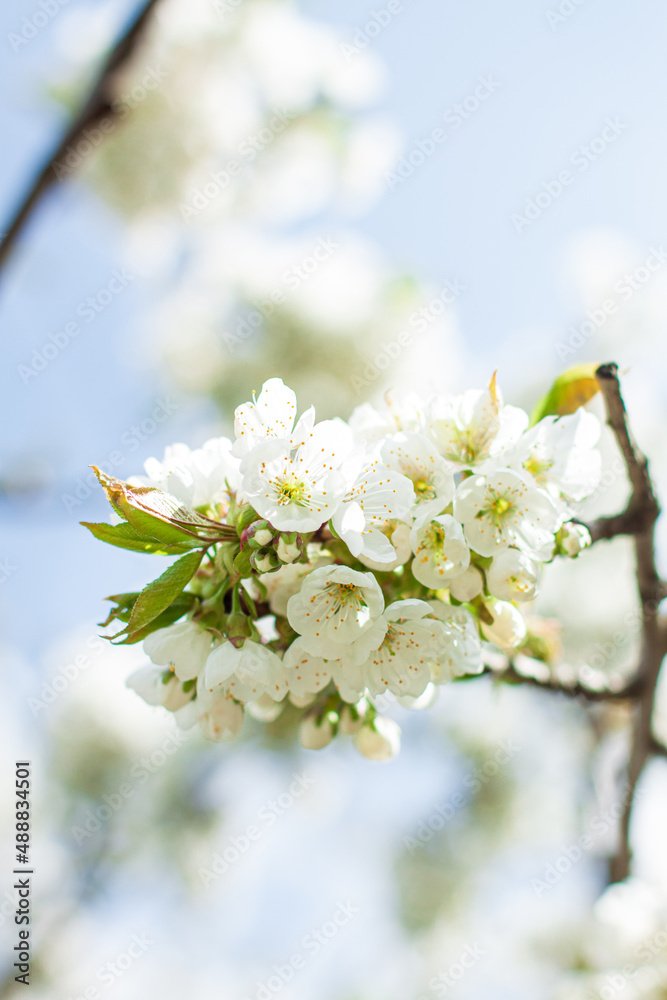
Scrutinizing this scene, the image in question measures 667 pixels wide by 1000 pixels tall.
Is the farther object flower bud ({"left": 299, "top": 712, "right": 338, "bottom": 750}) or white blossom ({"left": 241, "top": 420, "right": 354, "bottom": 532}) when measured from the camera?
flower bud ({"left": 299, "top": 712, "right": 338, "bottom": 750})

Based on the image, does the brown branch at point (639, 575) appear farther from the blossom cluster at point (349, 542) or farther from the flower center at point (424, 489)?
the flower center at point (424, 489)

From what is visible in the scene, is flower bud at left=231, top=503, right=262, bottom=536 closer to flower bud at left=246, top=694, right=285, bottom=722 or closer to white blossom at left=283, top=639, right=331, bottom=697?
white blossom at left=283, top=639, right=331, bottom=697

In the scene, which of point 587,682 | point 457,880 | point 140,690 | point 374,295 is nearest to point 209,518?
point 140,690
